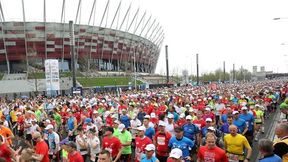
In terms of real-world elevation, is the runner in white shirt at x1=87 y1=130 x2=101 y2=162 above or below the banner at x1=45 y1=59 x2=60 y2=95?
below

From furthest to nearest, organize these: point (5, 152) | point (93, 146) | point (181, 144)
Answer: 1. point (93, 146)
2. point (181, 144)
3. point (5, 152)

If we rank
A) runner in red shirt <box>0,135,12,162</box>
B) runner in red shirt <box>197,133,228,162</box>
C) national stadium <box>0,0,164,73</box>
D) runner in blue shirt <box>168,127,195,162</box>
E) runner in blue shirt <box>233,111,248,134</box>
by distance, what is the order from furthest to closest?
national stadium <box>0,0,164,73</box>, runner in blue shirt <box>233,111,248,134</box>, runner in blue shirt <box>168,127,195,162</box>, runner in red shirt <box>0,135,12,162</box>, runner in red shirt <box>197,133,228,162</box>

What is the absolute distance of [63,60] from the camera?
78062 millimetres

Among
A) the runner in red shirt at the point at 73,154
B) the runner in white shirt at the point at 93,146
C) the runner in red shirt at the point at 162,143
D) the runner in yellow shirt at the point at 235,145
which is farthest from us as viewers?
the runner in white shirt at the point at 93,146

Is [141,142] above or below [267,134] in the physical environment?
above

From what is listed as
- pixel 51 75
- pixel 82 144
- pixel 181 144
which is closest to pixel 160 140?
pixel 181 144

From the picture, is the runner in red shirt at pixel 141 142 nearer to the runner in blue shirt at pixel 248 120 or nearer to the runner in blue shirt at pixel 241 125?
the runner in blue shirt at pixel 241 125

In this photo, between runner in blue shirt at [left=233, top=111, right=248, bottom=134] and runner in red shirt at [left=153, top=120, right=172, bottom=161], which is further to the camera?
runner in blue shirt at [left=233, top=111, right=248, bottom=134]

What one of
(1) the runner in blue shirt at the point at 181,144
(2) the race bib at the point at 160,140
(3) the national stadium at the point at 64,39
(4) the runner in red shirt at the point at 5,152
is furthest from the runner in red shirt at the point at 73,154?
(3) the national stadium at the point at 64,39

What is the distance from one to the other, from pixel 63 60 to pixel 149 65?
4385 centimetres

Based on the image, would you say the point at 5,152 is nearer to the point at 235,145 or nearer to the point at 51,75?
the point at 235,145

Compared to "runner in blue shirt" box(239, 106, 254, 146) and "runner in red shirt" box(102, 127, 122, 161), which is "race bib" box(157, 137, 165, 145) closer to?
"runner in red shirt" box(102, 127, 122, 161)

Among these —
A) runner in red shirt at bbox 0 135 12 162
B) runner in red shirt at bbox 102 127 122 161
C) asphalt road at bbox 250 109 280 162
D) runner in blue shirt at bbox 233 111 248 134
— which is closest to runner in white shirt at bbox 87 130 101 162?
runner in red shirt at bbox 102 127 122 161

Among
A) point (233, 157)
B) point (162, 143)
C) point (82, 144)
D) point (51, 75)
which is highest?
point (51, 75)
